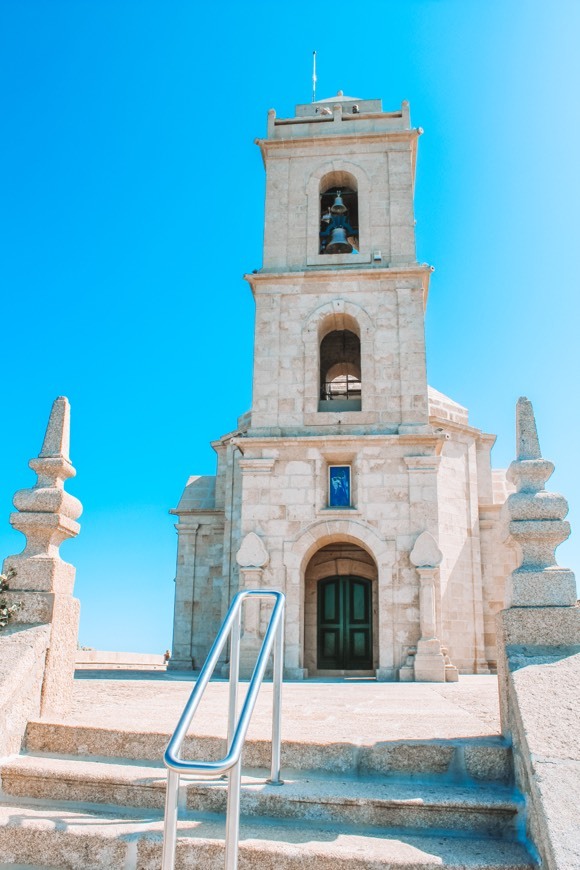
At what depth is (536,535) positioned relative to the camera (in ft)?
18.2

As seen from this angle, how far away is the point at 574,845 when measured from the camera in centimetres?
332

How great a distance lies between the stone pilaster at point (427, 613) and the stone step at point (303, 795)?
9.95 metres

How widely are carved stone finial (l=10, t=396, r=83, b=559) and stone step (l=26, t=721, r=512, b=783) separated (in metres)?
2.02

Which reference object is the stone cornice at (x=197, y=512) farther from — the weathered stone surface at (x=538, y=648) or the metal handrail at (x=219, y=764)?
the metal handrail at (x=219, y=764)

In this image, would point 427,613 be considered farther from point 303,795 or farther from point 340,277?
point 303,795

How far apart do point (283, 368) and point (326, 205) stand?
566 cm

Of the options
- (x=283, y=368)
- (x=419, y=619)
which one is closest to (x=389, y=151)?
(x=283, y=368)

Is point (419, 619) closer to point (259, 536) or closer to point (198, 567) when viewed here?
point (259, 536)

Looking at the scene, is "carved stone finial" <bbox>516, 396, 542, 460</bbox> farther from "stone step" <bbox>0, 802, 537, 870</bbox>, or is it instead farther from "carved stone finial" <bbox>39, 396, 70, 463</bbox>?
"carved stone finial" <bbox>39, 396, 70, 463</bbox>

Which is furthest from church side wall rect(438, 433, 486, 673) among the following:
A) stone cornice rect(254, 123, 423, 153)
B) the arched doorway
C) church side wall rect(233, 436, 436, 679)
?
stone cornice rect(254, 123, 423, 153)

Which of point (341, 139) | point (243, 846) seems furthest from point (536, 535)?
point (341, 139)

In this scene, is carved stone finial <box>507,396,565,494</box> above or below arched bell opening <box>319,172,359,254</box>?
below

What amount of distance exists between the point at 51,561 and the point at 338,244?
13.8m

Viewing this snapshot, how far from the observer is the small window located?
1597 cm
